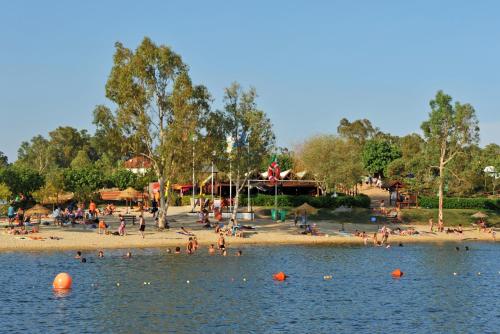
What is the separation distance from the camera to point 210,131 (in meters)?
69.7

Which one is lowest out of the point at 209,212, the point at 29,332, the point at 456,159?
the point at 29,332

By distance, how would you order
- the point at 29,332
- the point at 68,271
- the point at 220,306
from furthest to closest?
the point at 68,271 → the point at 220,306 → the point at 29,332

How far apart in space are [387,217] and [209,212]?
2088 centimetres

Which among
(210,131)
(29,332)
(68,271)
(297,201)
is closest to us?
(29,332)

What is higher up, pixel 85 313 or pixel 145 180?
pixel 145 180

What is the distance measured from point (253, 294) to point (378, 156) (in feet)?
352

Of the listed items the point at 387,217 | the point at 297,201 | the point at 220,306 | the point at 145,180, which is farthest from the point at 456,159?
the point at 220,306

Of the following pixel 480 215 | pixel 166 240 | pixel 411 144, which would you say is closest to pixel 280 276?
pixel 166 240

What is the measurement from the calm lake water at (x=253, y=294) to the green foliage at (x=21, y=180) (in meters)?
48.7

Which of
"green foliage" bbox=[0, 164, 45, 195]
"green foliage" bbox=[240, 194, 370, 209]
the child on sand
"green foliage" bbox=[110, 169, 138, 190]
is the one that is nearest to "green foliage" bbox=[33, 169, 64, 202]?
"green foliage" bbox=[0, 164, 45, 195]

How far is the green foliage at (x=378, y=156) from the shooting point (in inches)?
5728

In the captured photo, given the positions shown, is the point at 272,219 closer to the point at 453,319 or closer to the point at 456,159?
the point at 456,159

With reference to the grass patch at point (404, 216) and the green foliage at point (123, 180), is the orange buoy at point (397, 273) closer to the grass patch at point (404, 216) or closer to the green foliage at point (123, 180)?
the grass patch at point (404, 216)

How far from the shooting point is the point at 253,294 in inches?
1665
